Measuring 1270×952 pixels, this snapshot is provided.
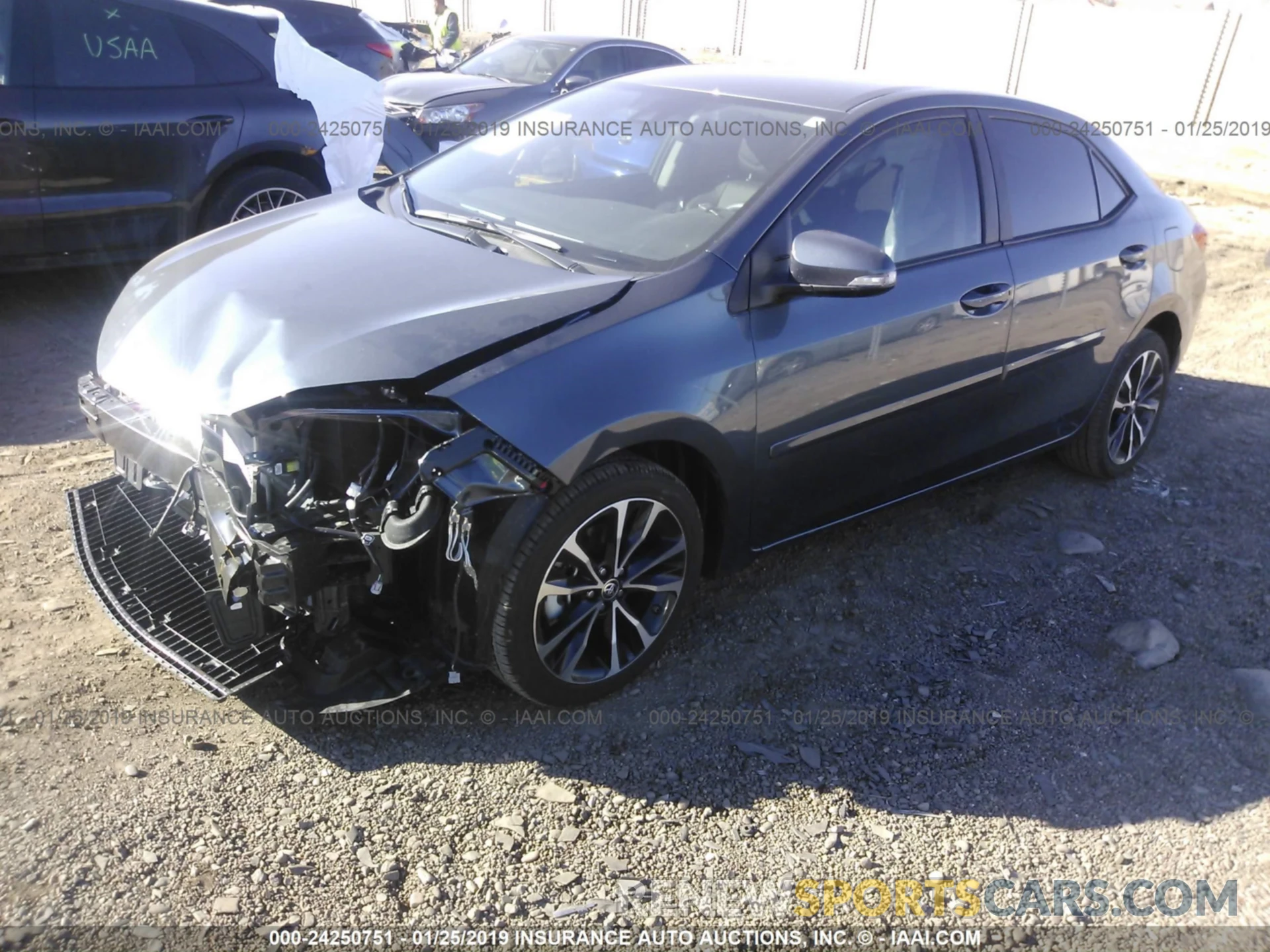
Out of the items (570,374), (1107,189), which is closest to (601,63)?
(1107,189)

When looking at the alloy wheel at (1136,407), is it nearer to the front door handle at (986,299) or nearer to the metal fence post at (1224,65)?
the front door handle at (986,299)

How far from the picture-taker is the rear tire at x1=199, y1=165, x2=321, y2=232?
6.29m

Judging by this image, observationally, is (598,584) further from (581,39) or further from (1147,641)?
(581,39)

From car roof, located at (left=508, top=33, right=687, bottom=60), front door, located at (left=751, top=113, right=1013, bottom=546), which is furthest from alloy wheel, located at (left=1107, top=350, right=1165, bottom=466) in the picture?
car roof, located at (left=508, top=33, right=687, bottom=60)

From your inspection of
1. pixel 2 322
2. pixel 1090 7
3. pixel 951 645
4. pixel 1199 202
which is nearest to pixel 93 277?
pixel 2 322

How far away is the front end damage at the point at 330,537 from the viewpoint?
9.10ft

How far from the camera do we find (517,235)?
11.9ft

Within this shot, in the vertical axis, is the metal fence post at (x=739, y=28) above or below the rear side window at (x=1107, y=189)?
below

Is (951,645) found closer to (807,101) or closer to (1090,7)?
(807,101)

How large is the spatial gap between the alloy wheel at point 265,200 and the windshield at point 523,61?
4.31 meters

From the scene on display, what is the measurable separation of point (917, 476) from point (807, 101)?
1.48m

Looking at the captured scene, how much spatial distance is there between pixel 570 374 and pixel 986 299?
1.90m

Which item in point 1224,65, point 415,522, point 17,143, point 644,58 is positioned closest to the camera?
point 415,522

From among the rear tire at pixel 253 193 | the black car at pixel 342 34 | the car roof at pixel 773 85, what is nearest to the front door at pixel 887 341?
the car roof at pixel 773 85
